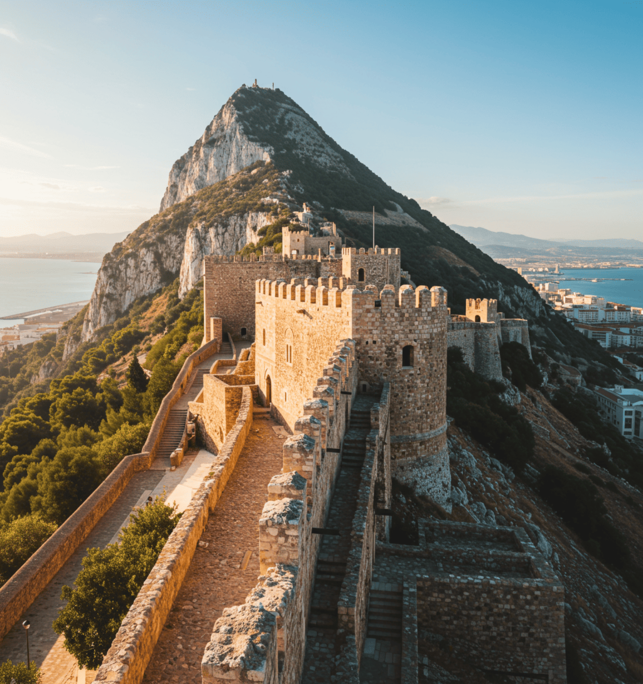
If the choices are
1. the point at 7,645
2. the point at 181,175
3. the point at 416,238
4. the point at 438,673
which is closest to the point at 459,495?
the point at 438,673

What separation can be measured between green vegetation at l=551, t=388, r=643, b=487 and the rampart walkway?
2416 cm

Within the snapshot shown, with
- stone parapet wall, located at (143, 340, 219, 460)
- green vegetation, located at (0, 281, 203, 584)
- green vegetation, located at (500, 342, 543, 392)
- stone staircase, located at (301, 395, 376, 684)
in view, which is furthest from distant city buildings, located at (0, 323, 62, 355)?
stone staircase, located at (301, 395, 376, 684)

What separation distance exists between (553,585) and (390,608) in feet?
10.4

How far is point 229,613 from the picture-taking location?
15.7 ft

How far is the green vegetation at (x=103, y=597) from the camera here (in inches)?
398

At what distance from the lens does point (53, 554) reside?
1469 cm

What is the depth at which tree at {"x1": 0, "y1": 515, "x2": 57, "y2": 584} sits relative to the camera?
1730 cm

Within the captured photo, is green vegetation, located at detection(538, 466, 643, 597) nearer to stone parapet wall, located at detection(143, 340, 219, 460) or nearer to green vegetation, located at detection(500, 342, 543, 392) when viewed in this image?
green vegetation, located at detection(500, 342, 543, 392)

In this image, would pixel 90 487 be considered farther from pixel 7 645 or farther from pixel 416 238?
pixel 416 238

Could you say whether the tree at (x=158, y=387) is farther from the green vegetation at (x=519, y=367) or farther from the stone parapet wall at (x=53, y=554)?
the green vegetation at (x=519, y=367)

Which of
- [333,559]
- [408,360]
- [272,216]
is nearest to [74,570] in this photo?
[333,559]

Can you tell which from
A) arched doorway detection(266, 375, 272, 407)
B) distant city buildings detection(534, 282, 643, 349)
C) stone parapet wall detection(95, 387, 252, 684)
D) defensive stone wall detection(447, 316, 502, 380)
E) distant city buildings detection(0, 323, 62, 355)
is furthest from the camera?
distant city buildings detection(534, 282, 643, 349)

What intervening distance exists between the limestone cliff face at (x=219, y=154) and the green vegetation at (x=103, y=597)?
303ft

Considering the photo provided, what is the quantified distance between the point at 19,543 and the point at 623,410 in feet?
185
